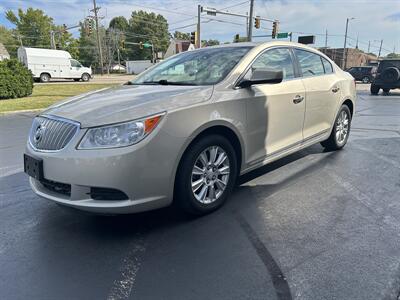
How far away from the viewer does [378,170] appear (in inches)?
188

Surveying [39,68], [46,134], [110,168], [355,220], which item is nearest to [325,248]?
[355,220]

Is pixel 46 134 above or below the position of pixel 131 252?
above

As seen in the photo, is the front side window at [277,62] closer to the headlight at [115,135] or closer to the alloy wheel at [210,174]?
the alloy wheel at [210,174]

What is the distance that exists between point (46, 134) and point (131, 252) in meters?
1.27

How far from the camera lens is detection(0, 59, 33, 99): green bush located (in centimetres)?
1402

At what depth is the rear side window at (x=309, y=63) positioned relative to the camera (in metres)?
4.60

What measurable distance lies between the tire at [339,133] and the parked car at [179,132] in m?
1.08

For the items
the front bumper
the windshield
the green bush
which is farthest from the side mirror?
the green bush

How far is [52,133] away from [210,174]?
147 cm

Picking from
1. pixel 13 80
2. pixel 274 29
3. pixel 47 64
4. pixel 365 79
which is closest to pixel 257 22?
pixel 274 29

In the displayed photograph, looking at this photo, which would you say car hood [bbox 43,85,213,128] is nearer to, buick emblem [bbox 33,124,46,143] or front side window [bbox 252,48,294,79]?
buick emblem [bbox 33,124,46,143]

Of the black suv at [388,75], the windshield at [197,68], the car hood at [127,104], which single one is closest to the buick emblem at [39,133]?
the car hood at [127,104]

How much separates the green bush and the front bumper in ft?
43.1

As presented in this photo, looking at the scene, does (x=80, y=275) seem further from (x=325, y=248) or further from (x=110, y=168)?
(x=325, y=248)
